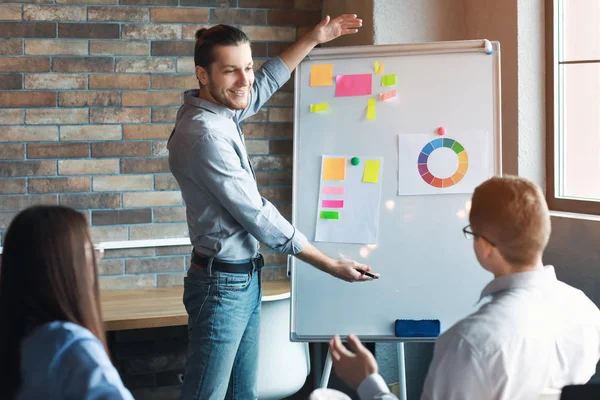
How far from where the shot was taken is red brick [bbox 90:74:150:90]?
3.36 m

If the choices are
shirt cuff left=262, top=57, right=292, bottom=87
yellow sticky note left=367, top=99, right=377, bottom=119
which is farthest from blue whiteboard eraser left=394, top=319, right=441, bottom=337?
shirt cuff left=262, top=57, right=292, bottom=87

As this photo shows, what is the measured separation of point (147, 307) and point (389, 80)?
4.64 ft

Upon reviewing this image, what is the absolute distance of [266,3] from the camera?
3.55 metres

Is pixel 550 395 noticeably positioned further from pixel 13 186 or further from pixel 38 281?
pixel 13 186

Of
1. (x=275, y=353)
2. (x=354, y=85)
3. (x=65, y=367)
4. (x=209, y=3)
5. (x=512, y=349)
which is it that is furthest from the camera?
(x=209, y=3)

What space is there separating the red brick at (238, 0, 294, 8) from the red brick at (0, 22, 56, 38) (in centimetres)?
89

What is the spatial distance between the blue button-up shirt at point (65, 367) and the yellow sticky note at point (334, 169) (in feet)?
4.62

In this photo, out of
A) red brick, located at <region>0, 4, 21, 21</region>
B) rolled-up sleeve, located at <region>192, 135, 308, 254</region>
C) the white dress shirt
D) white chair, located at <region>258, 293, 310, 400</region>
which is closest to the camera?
the white dress shirt

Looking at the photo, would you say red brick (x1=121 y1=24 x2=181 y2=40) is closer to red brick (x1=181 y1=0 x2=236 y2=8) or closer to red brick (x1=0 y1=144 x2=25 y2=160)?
red brick (x1=181 y1=0 x2=236 y2=8)

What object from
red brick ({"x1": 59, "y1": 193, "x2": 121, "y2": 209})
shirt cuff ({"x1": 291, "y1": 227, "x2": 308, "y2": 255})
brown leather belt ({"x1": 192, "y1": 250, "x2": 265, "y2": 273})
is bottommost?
brown leather belt ({"x1": 192, "y1": 250, "x2": 265, "y2": 273})

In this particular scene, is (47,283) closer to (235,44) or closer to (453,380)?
(453,380)

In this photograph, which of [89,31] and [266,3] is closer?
[89,31]

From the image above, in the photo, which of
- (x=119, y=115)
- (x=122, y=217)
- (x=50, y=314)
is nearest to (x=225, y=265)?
(x=50, y=314)

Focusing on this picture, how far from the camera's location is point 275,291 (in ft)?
11.1
